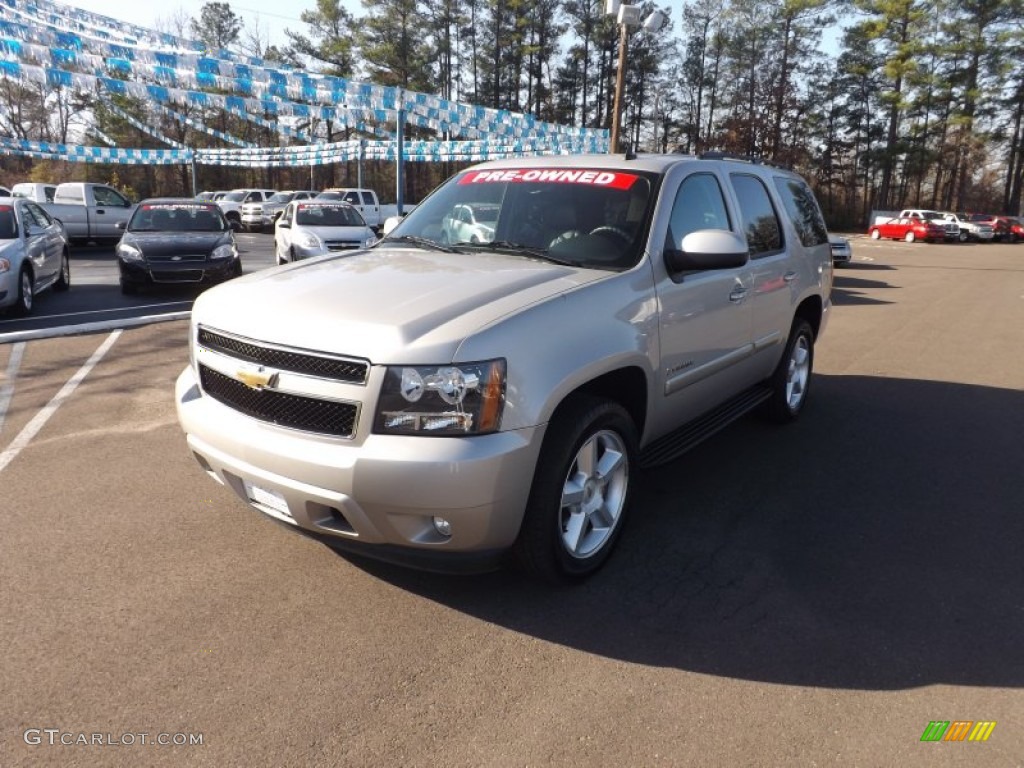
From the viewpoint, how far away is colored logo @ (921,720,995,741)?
8.06 ft

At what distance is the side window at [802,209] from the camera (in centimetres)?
543

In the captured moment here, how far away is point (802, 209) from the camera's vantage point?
5.71 m

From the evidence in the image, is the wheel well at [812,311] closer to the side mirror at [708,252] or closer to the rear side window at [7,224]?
the side mirror at [708,252]

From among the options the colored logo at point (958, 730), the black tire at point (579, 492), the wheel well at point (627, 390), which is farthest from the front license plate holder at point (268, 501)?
the colored logo at point (958, 730)

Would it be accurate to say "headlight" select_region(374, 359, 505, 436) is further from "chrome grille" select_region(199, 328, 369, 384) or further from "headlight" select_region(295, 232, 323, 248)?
"headlight" select_region(295, 232, 323, 248)

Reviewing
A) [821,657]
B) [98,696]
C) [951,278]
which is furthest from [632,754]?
[951,278]

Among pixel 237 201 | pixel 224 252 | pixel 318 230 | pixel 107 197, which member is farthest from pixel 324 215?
pixel 237 201

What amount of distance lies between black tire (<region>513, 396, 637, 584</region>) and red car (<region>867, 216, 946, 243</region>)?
4109cm

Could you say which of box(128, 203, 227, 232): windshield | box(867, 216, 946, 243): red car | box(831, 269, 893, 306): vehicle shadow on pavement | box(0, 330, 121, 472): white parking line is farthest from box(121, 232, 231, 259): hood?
box(867, 216, 946, 243): red car

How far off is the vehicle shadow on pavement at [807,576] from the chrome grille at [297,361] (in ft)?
3.54

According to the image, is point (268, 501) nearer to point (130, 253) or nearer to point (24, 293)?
point (24, 293)

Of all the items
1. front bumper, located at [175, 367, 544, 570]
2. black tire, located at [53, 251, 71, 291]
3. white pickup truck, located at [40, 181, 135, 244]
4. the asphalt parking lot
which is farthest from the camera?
white pickup truck, located at [40, 181, 135, 244]

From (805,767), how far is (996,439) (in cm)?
428

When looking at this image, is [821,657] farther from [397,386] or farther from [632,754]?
[397,386]
